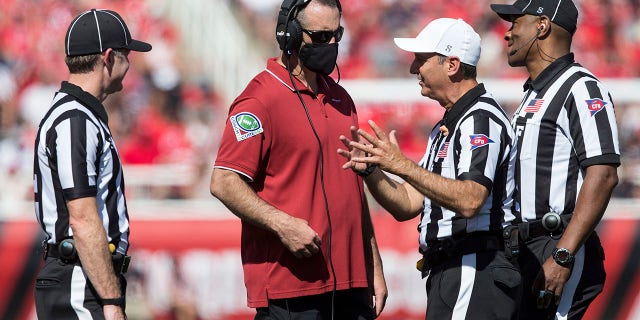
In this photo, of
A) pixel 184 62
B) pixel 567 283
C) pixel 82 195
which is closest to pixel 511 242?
pixel 567 283

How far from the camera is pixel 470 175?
3893 millimetres

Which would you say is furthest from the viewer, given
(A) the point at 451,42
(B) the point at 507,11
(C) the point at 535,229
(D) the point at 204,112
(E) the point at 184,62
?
(E) the point at 184,62

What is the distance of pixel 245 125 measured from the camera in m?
3.96

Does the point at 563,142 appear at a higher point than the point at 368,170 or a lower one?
higher

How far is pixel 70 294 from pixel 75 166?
0.54m

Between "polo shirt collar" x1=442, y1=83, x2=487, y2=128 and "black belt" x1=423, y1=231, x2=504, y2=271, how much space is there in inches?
19.5

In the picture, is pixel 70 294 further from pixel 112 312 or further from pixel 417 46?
pixel 417 46

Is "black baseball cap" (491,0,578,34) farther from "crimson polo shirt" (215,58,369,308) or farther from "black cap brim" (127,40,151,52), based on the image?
"black cap brim" (127,40,151,52)

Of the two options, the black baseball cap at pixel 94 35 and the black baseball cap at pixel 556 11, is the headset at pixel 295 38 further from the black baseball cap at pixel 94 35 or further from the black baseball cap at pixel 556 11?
the black baseball cap at pixel 556 11

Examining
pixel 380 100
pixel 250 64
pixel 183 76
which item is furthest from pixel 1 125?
pixel 380 100

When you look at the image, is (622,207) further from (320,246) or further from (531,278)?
(320,246)

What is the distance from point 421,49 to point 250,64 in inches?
244

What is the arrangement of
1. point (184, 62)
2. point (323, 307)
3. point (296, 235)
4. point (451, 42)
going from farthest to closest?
point (184, 62) → point (451, 42) → point (323, 307) → point (296, 235)

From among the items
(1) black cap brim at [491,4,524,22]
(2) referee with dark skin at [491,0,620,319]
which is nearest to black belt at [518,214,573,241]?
(2) referee with dark skin at [491,0,620,319]
